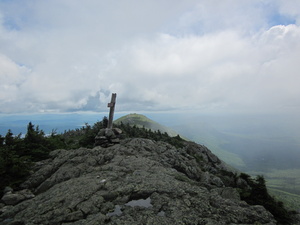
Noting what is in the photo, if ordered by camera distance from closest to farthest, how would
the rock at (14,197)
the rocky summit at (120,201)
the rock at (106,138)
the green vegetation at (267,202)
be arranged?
the rocky summit at (120,201) < the rock at (14,197) < the green vegetation at (267,202) < the rock at (106,138)

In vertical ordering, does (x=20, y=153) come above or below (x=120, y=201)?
above

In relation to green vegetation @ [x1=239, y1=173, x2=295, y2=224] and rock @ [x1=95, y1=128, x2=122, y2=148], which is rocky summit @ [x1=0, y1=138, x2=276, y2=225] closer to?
green vegetation @ [x1=239, y1=173, x2=295, y2=224]

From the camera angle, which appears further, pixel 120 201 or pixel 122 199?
pixel 122 199

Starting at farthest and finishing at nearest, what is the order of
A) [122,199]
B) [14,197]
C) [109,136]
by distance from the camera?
[109,136] → [14,197] → [122,199]

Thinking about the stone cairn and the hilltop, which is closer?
the hilltop

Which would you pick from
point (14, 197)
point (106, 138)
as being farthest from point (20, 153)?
point (106, 138)

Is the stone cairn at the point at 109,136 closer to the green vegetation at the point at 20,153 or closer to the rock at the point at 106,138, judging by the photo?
the rock at the point at 106,138

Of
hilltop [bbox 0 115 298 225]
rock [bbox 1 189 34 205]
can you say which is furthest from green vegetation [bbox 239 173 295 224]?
rock [bbox 1 189 34 205]

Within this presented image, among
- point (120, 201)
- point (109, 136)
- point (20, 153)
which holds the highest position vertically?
point (109, 136)

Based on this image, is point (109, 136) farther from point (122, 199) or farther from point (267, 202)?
point (267, 202)

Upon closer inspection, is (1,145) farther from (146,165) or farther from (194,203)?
(194,203)

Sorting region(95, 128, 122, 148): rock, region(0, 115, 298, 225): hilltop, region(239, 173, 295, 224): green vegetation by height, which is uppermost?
region(95, 128, 122, 148): rock

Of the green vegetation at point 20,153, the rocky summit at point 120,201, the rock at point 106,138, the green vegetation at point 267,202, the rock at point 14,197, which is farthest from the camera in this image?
the rock at point 106,138

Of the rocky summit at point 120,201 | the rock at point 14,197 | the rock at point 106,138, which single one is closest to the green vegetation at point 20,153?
the rocky summit at point 120,201
